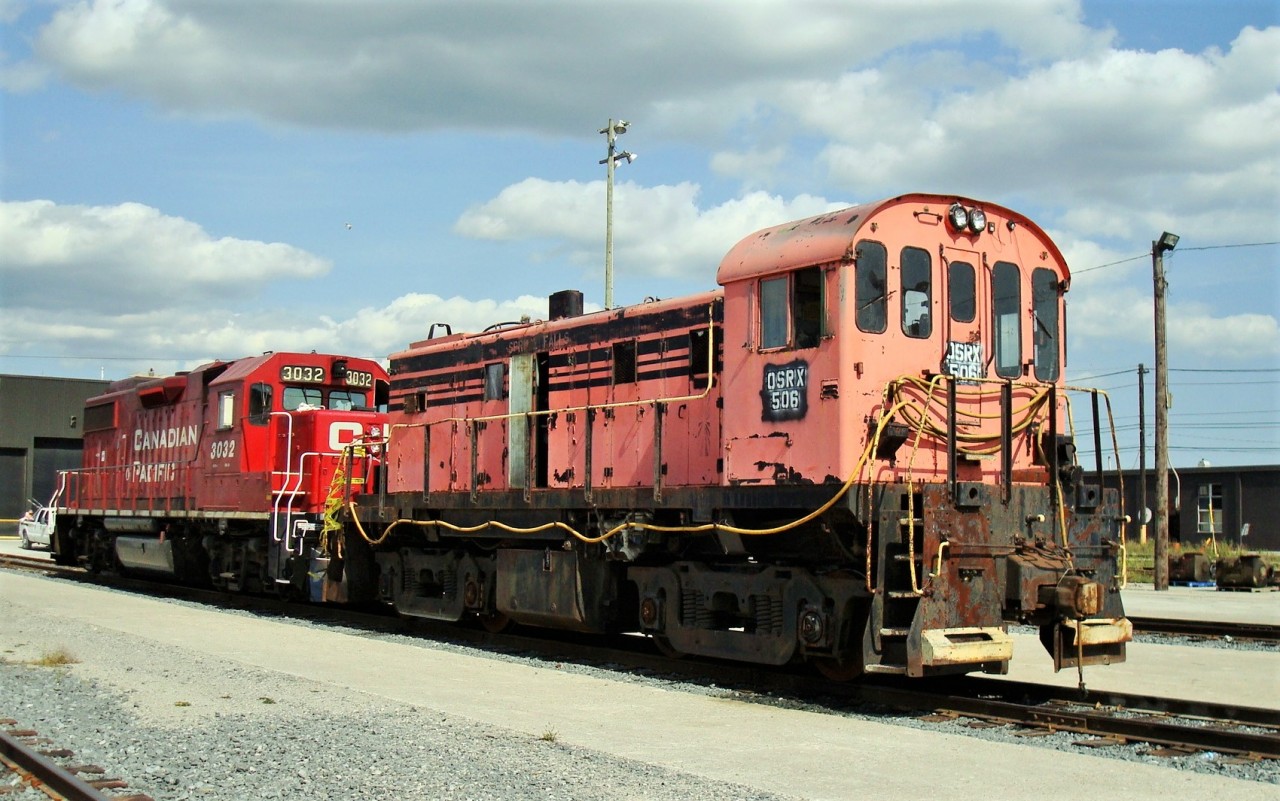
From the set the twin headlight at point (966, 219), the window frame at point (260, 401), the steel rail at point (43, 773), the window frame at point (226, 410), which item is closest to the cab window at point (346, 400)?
the window frame at point (260, 401)

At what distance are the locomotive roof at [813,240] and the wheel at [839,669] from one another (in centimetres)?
342

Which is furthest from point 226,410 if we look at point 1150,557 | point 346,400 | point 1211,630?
point 1150,557

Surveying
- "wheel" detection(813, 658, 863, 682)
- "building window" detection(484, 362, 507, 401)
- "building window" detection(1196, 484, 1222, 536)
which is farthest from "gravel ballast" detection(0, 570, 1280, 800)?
"building window" detection(1196, 484, 1222, 536)

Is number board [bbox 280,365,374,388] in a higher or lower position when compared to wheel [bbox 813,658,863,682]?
higher

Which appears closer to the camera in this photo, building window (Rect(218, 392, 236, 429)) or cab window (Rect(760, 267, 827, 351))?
cab window (Rect(760, 267, 827, 351))

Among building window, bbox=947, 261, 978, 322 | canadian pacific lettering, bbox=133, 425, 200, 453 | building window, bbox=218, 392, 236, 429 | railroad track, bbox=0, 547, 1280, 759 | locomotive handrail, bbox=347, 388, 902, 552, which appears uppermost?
building window, bbox=947, 261, 978, 322

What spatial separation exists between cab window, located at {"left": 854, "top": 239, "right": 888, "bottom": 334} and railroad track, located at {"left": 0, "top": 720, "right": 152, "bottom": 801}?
21.1 feet

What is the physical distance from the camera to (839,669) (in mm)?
10805

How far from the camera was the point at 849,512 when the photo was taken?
996 cm

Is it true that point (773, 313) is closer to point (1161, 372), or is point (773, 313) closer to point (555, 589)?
point (555, 589)

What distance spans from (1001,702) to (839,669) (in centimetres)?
151

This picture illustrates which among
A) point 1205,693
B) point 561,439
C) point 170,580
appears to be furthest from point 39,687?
point 170,580

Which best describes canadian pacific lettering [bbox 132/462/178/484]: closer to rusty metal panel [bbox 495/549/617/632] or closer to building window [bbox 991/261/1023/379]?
rusty metal panel [bbox 495/549/617/632]

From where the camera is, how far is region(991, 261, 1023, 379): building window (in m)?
11.2
